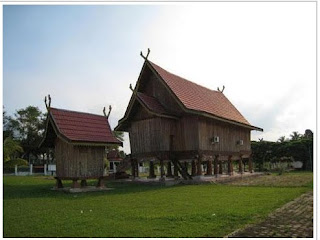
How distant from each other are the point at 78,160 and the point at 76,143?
97 cm

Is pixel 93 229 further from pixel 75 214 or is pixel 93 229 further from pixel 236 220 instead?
pixel 236 220

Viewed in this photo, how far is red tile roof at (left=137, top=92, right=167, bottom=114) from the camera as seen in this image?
2018 centimetres

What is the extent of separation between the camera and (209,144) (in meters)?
22.0

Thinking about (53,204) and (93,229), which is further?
(53,204)

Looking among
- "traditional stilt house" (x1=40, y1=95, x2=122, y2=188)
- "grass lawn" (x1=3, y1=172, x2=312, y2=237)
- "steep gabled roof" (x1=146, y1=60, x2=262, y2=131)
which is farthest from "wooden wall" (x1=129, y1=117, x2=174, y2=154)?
"grass lawn" (x1=3, y1=172, x2=312, y2=237)

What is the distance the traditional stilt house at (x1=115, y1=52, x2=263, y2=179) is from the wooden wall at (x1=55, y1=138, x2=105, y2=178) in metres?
4.45

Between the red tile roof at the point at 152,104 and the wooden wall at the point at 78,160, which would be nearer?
the wooden wall at the point at 78,160

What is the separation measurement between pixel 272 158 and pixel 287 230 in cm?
3275

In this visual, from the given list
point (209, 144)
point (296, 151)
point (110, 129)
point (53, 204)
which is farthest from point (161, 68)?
point (296, 151)

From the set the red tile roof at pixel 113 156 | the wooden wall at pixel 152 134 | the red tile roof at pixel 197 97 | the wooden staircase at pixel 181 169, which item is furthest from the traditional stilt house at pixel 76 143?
the red tile roof at pixel 113 156

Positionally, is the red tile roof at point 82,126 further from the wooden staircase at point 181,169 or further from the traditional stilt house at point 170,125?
the wooden staircase at point 181,169

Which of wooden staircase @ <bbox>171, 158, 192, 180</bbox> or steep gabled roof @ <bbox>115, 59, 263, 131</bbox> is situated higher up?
steep gabled roof @ <bbox>115, 59, 263, 131</bbox>

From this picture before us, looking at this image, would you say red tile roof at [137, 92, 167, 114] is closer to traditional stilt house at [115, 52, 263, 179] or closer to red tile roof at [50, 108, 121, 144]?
traditional stilt house at [115, 52, 263, 179]

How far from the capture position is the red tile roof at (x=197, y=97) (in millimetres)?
21625
